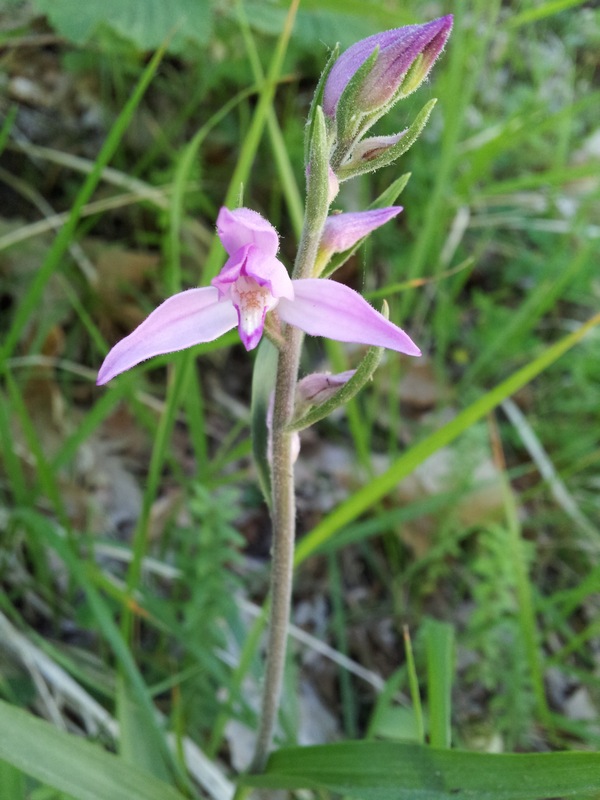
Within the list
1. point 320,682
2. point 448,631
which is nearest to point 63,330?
point 320,682

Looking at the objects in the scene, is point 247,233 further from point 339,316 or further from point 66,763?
point 66,763

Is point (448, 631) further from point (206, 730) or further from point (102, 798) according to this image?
point (206, 730)

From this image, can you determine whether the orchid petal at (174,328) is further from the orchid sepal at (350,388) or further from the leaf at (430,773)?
the leaf at (430,773)

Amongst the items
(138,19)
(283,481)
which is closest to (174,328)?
(283,481)

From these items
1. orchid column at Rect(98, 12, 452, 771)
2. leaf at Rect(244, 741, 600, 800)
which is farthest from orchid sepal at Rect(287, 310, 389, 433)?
leaf at Rect(244, 741, 600, 800)

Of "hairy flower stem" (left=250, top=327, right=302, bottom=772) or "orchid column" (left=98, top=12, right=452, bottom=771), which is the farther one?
"hairy flower stem" (left=250, top=327, right=302, bottom=772)

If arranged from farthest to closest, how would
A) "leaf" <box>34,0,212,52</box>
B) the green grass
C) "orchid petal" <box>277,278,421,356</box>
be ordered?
"leaf" <box>34,0,212,52</box>
the green grass
"orchid petal" <box>277,278,421,356</box>

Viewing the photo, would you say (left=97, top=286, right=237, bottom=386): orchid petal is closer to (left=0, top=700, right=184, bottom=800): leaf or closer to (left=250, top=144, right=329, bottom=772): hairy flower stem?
(left=250, top=144, right=329, bottom=772): hairy flower stem
